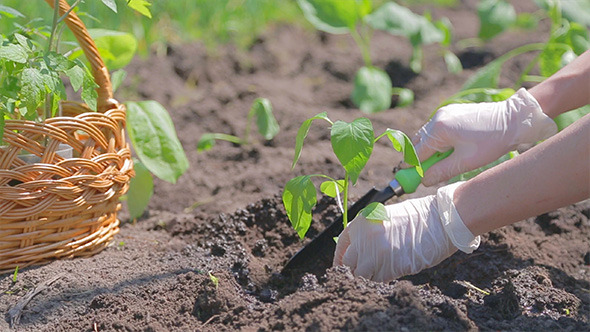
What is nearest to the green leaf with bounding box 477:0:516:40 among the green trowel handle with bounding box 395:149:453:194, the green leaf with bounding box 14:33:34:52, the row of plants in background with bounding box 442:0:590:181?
the row of plants in background with bounding box 442:0:590:181

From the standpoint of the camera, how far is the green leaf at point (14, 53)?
5.32 ft

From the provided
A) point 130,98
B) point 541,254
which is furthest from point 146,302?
point 130,98

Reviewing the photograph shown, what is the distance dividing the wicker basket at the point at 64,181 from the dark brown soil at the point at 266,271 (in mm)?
66

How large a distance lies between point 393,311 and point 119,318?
0.66 meters

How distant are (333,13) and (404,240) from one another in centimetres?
180

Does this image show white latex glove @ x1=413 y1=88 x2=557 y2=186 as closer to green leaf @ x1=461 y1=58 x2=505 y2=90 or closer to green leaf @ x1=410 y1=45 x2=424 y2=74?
green leaf @ x1=461 y1=58 x2=505 y2=90

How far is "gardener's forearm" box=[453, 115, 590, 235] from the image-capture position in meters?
1.61

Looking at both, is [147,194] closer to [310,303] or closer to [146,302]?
[146,302]

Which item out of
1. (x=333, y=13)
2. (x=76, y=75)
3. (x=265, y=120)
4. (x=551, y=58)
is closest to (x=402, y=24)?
(x=333, y=13)

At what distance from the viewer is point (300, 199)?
5.54ft

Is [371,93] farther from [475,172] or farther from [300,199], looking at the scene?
[300,199]

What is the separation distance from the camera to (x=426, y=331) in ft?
4.80

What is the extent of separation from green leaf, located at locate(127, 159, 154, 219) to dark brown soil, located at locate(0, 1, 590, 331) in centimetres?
8

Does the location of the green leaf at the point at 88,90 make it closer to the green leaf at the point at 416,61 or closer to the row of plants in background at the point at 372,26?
the row of plants in background at the point at 372,26
